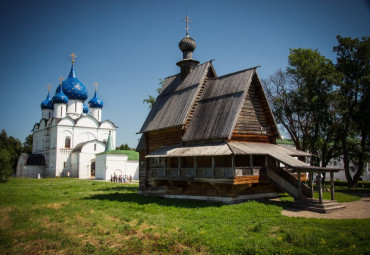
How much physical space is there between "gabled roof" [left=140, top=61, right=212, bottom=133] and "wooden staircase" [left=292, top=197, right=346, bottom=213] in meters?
8.36

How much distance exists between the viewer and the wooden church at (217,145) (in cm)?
1609

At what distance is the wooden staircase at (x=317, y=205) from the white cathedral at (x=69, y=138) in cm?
3555

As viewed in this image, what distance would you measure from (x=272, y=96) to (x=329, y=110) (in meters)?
5.49

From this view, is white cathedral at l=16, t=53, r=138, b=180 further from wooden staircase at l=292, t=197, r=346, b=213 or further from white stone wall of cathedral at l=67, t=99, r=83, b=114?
wooden staircase at l=292, t=197, r=346, b=213

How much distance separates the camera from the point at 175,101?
71.6ft

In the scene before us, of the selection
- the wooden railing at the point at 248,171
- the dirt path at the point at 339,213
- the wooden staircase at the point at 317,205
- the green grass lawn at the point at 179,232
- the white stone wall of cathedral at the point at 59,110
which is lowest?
the green grass lawn at the point at 179,232

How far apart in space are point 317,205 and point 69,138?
5035 centimetres

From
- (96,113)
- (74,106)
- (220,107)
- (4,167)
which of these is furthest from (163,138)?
(96,113)

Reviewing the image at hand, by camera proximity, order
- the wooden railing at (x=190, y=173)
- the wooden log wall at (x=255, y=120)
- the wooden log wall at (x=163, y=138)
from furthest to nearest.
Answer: the wooden log wall at (x=163, y=138), the wooden log wall at (x=255, y=120), the wooden railing at (x=190, y=173)

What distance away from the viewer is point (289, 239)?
9180 millimetres

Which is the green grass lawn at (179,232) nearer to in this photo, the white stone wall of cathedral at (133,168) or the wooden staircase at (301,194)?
the wooden staircase at (301,194)

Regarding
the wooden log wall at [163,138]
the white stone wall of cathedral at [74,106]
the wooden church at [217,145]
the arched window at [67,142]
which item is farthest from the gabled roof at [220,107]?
the white stone wall of cathedral at [74,106]

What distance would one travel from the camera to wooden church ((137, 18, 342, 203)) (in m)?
16.1

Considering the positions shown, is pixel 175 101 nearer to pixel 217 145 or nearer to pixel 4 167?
pixel 217 145
